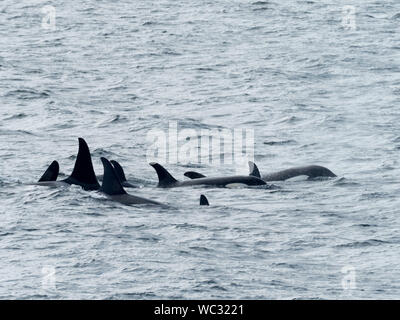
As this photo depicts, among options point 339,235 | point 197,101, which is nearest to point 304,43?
point 197,101

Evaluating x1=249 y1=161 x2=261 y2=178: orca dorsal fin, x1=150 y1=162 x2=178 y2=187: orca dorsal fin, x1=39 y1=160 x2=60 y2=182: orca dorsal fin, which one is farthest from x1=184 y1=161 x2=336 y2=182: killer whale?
x1=39 y1=160 x2=60 y2=182: orca dorsal fin

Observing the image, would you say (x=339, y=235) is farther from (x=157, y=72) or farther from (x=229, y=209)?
(x=157, y=72)

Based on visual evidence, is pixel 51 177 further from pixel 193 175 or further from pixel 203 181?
pixel 203 181

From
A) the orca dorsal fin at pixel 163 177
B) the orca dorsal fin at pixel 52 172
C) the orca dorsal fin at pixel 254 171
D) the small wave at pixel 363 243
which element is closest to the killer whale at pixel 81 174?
the orca dorsal fin at pixel 52 172

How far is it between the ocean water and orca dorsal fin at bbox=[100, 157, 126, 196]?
326 mm

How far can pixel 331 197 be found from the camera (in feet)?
86.7

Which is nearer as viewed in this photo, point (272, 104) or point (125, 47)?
point (272, 104)

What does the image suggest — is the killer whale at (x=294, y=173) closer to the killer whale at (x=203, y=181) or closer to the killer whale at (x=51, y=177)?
the killer whale at (x=203, y=181)

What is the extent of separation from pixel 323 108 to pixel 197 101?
14.6 ft

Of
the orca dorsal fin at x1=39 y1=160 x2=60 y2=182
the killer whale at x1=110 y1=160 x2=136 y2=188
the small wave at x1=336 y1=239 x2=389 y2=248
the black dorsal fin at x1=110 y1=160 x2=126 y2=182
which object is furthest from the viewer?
the black dorsal fin at x1=110 y1=160 x2=126 y2=182

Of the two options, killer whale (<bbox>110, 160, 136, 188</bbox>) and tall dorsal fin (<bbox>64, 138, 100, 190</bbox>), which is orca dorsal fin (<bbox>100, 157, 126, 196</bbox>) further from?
killer whale (<bbox>110, 160, 136, 188</bbox>)

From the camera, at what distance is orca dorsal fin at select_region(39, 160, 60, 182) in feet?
88.2

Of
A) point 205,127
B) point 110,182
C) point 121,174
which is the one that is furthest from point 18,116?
point 110,182

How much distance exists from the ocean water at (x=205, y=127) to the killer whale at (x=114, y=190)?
0.99 ft
